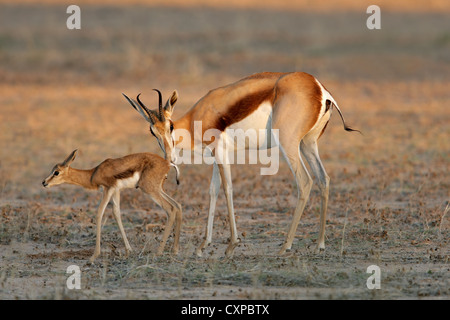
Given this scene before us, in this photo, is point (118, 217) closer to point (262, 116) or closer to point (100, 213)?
point (100, 213)

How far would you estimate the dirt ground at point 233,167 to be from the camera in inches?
279

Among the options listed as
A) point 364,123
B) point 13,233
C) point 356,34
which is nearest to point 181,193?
point 13,233

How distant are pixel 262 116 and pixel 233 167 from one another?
4589 millimetres

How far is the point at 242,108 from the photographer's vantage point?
7949 mm

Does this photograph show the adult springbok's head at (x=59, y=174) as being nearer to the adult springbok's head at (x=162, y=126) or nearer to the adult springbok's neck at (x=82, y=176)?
the adult springbok's neck at (x=82, y=176)

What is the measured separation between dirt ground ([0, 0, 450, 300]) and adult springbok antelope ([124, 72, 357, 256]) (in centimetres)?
68

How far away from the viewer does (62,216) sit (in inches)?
383

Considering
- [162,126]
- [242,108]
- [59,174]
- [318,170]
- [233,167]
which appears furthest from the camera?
[233,167]

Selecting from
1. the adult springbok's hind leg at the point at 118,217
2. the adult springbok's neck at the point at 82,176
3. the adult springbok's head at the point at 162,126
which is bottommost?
the adult springbok's hind leg at the point at 118,217

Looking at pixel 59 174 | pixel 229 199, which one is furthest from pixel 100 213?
pixel 229 199

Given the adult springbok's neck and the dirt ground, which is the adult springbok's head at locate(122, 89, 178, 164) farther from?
the dirt ground

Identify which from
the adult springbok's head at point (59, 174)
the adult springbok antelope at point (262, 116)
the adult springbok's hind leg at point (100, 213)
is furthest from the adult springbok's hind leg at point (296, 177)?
the adult springbok's head at point (59, 174)

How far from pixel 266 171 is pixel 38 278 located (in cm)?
583

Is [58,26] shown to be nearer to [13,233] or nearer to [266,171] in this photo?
[266,171]
